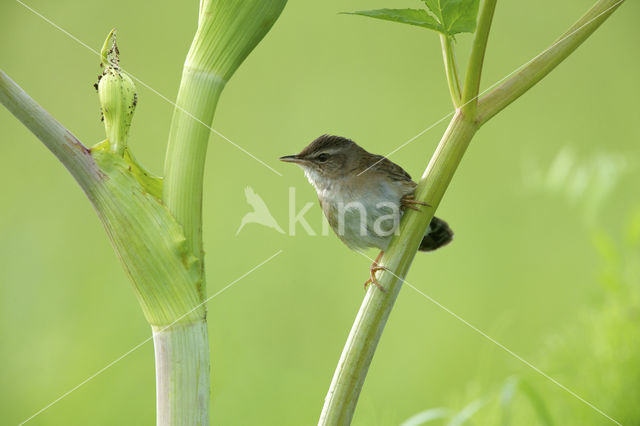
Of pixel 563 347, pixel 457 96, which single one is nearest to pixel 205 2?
pixel 457 96

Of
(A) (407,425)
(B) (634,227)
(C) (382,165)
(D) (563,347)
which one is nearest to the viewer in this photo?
(A) (407,425)

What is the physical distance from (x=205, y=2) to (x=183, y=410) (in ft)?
0.99

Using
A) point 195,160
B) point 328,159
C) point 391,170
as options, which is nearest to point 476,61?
point 195,160

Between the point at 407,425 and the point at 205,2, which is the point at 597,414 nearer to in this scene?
the point at 407,425

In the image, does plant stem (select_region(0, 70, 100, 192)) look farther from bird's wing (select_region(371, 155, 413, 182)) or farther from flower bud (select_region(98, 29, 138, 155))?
bird's wing (select_region(371, 155, 413, 182))

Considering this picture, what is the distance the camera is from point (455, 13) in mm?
454

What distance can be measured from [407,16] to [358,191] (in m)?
0.63

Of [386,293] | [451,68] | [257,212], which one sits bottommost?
[257,212]

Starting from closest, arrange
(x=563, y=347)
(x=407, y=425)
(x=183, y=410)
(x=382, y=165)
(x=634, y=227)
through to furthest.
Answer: (x=183, y=410) < (x=407, y=425) < (x=634, y=227) < (x=563, y=347) < (x=382, y=165)

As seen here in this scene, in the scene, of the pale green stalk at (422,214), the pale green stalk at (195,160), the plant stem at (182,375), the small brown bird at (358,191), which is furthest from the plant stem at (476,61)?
the small brown bird at (358,191)

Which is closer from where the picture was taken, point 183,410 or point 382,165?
point 183,410

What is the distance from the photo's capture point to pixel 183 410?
414 millimetres

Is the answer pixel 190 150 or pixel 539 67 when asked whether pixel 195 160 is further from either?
pixel 539 67

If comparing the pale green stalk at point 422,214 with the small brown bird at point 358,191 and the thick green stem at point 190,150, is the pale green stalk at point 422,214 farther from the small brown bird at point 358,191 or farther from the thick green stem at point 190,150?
the small brown bird at point 358,191
